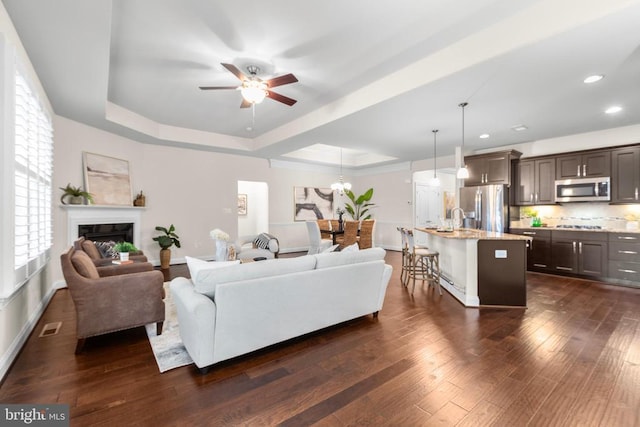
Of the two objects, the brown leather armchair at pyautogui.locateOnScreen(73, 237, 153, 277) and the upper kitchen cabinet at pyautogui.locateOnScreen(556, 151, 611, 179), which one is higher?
the upper kitchen cabinet at pyautogui.locateOnScreen(556, 151, 611, 179)

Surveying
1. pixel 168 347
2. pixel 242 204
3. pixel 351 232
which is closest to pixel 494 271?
pixel 351 232

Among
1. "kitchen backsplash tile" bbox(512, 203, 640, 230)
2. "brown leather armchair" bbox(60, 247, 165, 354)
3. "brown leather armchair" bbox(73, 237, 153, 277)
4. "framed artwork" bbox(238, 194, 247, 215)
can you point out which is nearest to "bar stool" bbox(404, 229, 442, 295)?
"kitchen backsplash tile" bbox(512, 203, 640, 230)

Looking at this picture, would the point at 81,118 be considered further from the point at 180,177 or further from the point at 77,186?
the point at 180,177

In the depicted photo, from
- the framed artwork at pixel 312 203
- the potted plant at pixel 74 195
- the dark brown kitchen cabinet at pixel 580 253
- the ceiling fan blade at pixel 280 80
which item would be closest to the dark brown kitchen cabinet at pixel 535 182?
the dark brown kitchen cabinet at pixel 580 253

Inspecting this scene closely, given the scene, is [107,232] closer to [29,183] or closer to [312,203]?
[29,183]

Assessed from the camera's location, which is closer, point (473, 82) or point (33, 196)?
point (33, 196)

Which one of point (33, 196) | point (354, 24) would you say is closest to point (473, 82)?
point (354, 24)

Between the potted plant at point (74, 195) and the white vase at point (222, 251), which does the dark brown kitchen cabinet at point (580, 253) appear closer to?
the white vase at point (222, 251)

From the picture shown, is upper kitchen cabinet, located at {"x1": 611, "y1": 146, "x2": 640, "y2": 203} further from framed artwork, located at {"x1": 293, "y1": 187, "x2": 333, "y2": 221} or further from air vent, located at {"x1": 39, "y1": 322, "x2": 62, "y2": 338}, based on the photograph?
air vent, located at {"x1": 39, "y1": 322, "x2": 62, "y2": 338}

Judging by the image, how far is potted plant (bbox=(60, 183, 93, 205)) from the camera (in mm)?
4488

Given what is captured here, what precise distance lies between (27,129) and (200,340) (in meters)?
2.46

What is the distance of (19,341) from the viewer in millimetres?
2551

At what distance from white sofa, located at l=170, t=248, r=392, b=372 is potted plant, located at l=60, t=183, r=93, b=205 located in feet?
10.8

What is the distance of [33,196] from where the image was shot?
9.13ft
